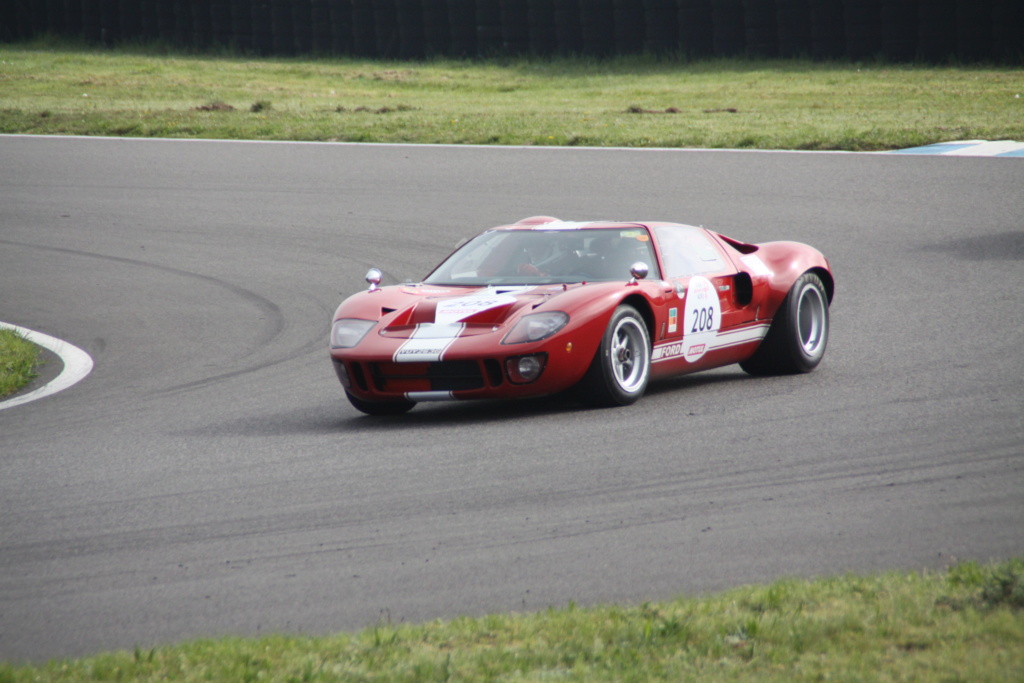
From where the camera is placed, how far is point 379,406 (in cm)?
786

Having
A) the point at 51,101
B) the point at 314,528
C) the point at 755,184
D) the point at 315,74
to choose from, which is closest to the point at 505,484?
the point at 314,528

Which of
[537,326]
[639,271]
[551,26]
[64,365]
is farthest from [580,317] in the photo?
[551,26]

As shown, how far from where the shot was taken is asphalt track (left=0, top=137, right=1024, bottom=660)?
4465 mm

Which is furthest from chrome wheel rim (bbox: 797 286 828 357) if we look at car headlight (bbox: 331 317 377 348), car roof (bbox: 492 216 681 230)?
car headlight (bbox: 331 317 377 348)

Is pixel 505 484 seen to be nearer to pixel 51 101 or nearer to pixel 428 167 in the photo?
pixel 428 167

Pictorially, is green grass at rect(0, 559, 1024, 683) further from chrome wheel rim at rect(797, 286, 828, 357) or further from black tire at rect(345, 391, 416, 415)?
chrome wheel rim at rect(797, 286, 828, 357)

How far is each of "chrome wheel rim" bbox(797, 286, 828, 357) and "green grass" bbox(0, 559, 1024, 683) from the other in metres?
5.11

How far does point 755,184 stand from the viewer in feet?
54.0

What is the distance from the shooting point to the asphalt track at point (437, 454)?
446cm

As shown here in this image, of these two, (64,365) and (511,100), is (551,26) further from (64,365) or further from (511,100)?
(64,365)

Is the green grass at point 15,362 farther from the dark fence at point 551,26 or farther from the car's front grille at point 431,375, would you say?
the dark fence at point 551,26

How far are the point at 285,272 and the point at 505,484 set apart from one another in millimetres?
8161

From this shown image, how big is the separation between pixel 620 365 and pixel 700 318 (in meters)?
0.83

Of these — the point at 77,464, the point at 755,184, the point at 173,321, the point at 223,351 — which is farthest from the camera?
the point at 755,184
